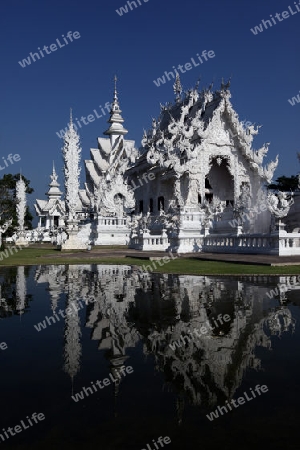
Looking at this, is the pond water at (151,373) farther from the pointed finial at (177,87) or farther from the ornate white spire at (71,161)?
the pointed finial at (177,87)

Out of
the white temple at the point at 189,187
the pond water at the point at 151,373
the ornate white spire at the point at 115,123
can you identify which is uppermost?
the ornate white spire at the point at 115,123

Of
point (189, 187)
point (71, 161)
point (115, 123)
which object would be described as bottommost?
point (189, 187)

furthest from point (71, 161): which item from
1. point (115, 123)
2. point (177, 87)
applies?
point (115, 123)

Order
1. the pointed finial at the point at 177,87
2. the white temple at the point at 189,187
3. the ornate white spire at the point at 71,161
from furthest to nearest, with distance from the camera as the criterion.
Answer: the pointed finial at the point at 177,87, the ornate white spire at the point at 71,161, the white temple at the point at 189,187

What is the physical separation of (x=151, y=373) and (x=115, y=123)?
52.5 m

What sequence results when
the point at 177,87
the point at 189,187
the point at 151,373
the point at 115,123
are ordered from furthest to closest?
1. the point at 115,123
2. the point at 177,87
3. the point at 189,187
4. the point at 151,373

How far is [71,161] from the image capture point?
31719mm

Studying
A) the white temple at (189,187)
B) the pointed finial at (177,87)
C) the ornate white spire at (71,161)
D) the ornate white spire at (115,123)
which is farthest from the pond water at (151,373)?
the ornate white spire at (115,123)

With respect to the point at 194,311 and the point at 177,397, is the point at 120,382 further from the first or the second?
the point at 194,311

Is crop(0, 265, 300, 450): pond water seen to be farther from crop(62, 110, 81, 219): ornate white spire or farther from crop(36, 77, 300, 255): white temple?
crop(62, 110, 81, 219): ornate white spire

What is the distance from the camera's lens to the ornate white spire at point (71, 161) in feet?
103

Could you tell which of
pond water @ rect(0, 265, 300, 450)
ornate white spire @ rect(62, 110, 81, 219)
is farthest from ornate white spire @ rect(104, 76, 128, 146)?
pond water @ rect(0, 265, 300, 450)

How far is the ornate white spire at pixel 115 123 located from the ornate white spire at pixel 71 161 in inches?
878

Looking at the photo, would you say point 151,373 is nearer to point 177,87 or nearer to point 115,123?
point 177,87
